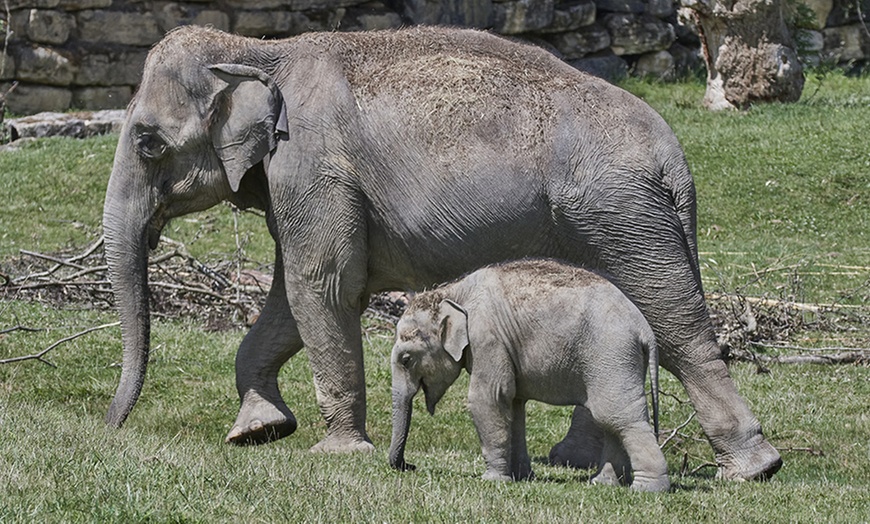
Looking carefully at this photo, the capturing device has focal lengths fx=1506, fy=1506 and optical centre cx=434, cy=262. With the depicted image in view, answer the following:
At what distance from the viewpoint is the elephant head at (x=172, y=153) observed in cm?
872

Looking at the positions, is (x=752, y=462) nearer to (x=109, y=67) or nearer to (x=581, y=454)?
(x=581, y=454)

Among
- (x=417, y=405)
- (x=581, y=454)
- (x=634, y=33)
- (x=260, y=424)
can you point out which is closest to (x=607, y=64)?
(x=634, y=33)

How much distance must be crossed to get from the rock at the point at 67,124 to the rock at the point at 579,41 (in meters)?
8.26

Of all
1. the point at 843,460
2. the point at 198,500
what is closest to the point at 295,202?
the point at 198,500

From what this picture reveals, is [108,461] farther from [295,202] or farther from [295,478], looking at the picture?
[295,202]

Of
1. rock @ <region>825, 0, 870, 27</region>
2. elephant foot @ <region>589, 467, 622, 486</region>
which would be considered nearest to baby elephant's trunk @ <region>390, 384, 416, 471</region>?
elephant foot @ <region>589, 467, 622, 486</region>

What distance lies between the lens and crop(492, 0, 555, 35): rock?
2612cm

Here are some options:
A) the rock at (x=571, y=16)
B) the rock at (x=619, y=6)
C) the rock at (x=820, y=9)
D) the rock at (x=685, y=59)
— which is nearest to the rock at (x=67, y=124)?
the rock at (x=571, y=16)

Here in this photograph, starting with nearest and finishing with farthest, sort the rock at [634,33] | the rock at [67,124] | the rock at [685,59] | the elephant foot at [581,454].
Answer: the elephant foot at [581,454] → the rock at [67,124] → the rock at [634,33] → the rock at [685,59]

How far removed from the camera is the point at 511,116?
8.17 metres

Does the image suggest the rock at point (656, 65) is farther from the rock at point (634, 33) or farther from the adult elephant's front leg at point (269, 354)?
the adult elephant's front leg at point (269, 354)

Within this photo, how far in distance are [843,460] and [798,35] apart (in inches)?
734

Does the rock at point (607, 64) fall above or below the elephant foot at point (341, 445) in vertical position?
below

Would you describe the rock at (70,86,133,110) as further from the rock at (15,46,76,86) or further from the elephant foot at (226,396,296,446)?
the elephant foot at (226,396,296,446)
